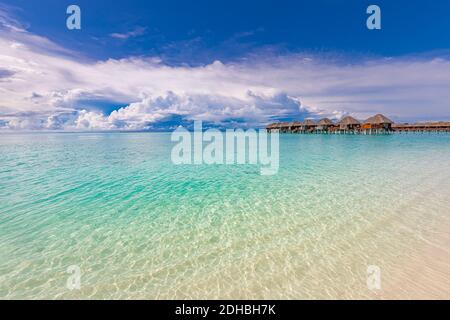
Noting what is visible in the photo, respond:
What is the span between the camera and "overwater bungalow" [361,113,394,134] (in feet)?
188

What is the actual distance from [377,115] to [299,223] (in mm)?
67231

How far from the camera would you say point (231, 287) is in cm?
371

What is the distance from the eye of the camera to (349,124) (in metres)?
62.9

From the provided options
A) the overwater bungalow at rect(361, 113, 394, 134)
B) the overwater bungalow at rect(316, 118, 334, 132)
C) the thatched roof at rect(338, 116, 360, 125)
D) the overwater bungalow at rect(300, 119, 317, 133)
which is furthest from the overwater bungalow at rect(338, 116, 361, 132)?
the overwater bungalow at rect(300, 119, 317, 133)

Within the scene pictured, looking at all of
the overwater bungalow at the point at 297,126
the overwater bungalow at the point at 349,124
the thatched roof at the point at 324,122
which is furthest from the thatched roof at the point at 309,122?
the overwater bungalow at the point at 349,124

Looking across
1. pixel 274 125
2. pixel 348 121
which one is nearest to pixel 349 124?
pixel 348 121

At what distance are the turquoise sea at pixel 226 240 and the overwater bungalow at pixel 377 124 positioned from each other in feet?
191

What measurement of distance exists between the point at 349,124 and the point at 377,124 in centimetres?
663

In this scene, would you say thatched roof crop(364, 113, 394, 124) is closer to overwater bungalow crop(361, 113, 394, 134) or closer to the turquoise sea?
overwater bungalow crop(361, 113, 394, 134)
